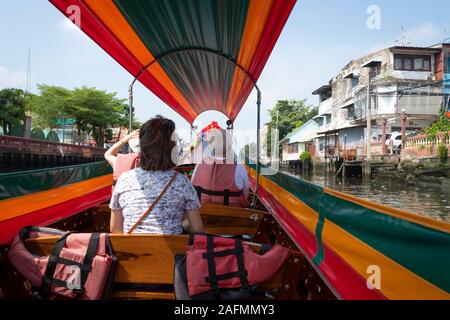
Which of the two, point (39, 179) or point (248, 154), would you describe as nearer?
point (39, 179)

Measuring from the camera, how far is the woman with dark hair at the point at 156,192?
197 cm

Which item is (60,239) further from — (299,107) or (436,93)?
(299,107)

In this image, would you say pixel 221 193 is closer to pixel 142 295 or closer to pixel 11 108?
pixel 142 295

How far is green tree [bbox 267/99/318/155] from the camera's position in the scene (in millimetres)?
63125

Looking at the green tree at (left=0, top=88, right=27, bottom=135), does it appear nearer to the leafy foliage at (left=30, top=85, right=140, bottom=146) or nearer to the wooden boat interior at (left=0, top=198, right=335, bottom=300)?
the leafy foliage at (left=30, top=85, right=140, bottom=146)

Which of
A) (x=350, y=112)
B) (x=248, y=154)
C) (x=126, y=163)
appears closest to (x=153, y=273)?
(x=126, y=163)

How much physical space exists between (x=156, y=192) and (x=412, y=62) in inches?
1364

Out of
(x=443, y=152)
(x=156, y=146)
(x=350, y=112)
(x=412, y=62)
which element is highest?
(x=412, y=62)

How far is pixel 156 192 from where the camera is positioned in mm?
1968

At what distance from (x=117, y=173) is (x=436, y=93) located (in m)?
33.5
